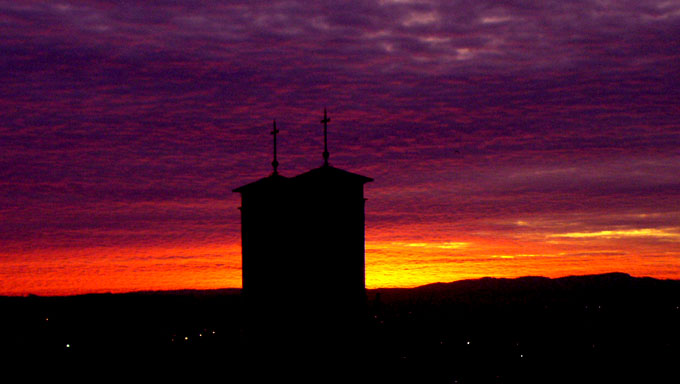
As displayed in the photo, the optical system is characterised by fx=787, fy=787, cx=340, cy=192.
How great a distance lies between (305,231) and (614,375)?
5632cm

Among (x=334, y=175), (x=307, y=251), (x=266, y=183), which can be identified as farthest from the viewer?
(x=266, y=183)

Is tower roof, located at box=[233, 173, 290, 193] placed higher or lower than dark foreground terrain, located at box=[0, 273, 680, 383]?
higher

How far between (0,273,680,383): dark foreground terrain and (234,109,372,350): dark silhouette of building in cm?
103

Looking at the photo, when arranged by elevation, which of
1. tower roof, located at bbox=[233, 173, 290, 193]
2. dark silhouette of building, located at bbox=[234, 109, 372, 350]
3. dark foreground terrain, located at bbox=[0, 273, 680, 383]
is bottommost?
dark foreground terrain, located at bbox=[0, 273, 680, 383]

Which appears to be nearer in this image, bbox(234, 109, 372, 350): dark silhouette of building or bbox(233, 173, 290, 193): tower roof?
bbox(234, 109, 372, 350): dark silhouette of building

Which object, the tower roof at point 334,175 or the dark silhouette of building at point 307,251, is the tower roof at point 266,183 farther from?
the tower roof at point 334,175

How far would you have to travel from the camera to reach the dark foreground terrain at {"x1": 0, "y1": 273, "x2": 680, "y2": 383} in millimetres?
40625

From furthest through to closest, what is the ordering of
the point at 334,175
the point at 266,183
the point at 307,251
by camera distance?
the point at 266,183 → the point at 307,251 → the point at 334,175

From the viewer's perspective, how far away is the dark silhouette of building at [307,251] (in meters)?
33.2

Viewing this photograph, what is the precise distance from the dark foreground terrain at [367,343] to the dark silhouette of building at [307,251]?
1.03 meters

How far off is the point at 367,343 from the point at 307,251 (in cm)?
744

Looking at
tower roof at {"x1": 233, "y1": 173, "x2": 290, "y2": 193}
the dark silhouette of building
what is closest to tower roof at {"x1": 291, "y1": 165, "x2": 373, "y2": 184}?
the dark silhouette of building

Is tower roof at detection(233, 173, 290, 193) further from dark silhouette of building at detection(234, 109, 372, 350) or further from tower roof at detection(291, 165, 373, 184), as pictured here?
tower roof at detection(291, 165, 373, 184)

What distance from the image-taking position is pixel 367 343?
127 feet
